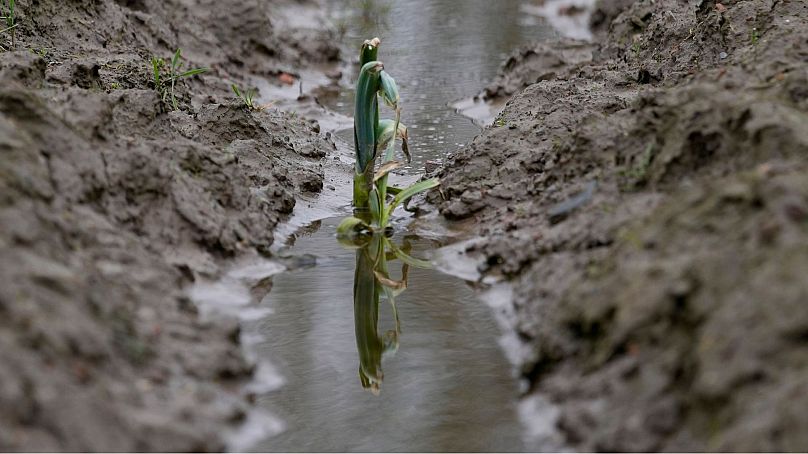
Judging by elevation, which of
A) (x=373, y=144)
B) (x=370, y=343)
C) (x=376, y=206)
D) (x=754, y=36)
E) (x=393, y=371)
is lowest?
(x=393, y=371)

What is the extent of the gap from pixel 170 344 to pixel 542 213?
2.52 meters

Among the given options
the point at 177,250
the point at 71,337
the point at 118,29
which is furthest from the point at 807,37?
the point at 118,29

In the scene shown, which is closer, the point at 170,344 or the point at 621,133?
the point at 170,344

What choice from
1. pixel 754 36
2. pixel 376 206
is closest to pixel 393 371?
pixel 376 206

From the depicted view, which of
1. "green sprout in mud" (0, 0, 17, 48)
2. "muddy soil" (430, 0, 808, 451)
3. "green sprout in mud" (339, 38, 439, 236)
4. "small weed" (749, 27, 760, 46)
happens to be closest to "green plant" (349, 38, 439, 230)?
"green sprout in mud" (339, 38, 439, 236)

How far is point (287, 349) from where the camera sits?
5.07 metres

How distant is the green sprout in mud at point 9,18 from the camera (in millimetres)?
7278

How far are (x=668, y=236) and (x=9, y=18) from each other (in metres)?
5.30

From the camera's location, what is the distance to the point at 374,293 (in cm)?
589

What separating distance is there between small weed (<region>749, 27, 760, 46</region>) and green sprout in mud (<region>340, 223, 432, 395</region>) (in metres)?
2.60

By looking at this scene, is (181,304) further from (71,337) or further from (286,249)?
(286,249)

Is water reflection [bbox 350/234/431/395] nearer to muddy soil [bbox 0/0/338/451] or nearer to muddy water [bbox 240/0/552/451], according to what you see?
muddy water [bbox 240/0/552/451]

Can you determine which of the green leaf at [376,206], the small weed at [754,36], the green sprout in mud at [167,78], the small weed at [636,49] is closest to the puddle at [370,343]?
the green leaf at [376,206]

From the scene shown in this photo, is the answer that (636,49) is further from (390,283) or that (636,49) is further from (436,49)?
(436,49)
